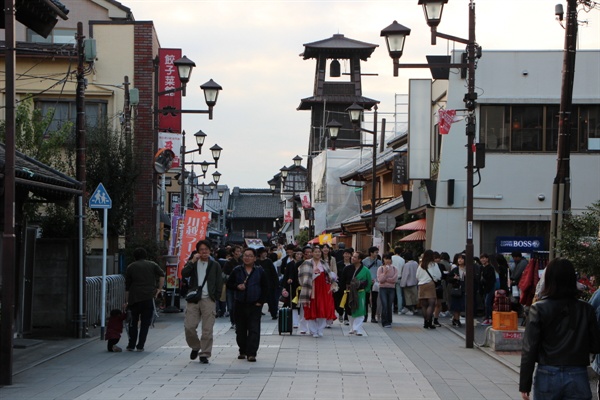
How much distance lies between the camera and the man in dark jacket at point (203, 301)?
14602mm

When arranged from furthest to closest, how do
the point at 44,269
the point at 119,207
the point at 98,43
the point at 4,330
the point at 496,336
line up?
the point at 98,43, the point at 119,207, the point at 44,269, the point at 496,336, the point at 4,330

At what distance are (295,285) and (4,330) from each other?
8.68 metres

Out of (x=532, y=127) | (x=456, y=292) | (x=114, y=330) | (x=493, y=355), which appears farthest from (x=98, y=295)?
(x=532, y=127)

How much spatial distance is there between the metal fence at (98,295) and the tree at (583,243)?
10646 millimetres

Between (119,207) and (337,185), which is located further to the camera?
(337,185)

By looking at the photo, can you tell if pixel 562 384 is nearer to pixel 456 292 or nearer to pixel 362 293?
pixel 362 293

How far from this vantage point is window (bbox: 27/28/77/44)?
33188 mm

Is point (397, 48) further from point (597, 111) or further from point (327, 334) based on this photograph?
point (597, 111)

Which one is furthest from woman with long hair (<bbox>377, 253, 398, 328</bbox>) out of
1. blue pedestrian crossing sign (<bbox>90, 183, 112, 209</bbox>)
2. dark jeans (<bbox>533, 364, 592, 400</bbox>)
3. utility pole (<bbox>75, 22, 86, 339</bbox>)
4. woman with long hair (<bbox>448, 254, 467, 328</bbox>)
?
dark jeans (<bbox>533, 364, 592, 400</bbox>)

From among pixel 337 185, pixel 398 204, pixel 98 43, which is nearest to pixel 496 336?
pixel 98 43

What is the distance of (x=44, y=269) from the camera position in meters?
19.3

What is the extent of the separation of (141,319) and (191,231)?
10.6 metres

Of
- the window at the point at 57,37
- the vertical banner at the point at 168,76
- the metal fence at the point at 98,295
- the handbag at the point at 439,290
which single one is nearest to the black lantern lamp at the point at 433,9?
the handbag at the point at 439,290

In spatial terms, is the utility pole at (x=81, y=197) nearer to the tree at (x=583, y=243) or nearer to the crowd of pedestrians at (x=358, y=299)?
the crowd of pedestrians at (x=358, y=299)
